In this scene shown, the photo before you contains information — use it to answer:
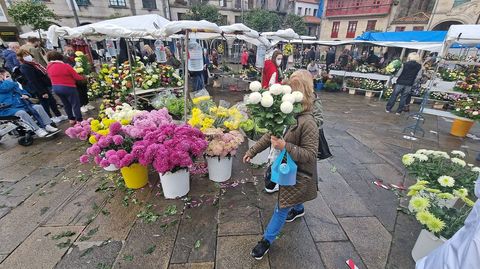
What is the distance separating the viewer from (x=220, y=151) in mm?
3092

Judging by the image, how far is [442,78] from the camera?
794 centimetres

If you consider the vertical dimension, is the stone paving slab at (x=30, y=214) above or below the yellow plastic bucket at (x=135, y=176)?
below

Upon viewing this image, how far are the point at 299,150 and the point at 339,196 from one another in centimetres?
195

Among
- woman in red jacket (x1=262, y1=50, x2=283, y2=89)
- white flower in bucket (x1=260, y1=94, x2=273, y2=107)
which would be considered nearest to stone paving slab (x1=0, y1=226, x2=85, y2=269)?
white flower in bucket (x1=260, y1=94, x2=273, y2=107)

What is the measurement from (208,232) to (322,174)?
2.22m

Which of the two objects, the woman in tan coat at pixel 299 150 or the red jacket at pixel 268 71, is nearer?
the woman in tan coat at pixel 299 150

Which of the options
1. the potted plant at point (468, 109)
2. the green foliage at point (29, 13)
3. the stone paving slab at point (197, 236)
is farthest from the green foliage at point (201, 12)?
the stone paving slab at point (197, 236)

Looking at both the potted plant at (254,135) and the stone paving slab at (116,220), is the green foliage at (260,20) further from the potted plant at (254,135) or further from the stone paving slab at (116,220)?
the stone paving slab at (116,220)

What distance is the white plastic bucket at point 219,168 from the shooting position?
3.26 m

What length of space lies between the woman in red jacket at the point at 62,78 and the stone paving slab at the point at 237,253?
4.95m

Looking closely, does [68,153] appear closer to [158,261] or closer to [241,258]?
[158,261]

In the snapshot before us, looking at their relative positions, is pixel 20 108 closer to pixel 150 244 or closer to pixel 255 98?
pixel 150 244

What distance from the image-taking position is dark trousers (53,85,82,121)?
4893mm

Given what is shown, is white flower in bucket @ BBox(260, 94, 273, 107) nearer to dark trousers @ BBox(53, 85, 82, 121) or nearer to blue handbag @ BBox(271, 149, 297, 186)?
blue handbag @ BBox(271, 149, 297, 186)
